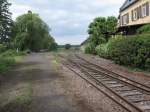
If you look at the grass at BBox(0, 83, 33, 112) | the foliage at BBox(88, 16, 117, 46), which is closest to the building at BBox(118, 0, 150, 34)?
the foliage at BBox(88, 16, 117, 46)

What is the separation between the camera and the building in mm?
40688

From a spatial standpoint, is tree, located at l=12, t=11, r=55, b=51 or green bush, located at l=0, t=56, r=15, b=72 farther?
tree, located at l=12, t=11, r=55, b=51

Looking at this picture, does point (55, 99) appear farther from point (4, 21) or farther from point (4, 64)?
point (4, 21)

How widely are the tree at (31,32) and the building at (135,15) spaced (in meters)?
40.4

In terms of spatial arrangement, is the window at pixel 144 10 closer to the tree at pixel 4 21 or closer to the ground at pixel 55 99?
the tree at pixel 4 21

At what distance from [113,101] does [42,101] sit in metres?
2.77

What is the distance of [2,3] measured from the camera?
118 feet

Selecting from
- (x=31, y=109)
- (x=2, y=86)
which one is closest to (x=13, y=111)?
(x=31, y=109)

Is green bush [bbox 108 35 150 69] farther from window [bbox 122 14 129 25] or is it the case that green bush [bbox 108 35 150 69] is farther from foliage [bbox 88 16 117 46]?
foliage [bbox 88 16 117 46]

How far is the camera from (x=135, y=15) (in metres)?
51.4

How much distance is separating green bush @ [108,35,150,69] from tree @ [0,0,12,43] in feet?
37.4

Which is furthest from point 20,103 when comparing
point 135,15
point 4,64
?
point 135,15

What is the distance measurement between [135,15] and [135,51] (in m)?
24.7

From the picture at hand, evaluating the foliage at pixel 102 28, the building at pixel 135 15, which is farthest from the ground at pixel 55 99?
the foliage at pixel 102 28
